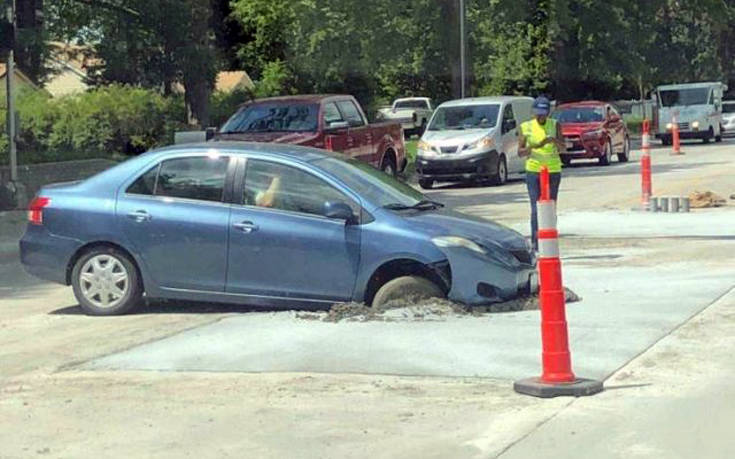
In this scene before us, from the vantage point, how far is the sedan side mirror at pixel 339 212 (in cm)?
1003

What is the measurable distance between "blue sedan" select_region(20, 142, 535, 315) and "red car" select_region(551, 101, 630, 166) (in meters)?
21.7

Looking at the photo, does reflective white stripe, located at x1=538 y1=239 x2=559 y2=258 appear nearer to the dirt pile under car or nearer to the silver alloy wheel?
the dirt pile under car

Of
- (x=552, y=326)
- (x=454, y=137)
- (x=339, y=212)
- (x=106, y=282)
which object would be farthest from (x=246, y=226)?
(x=454, y=137)

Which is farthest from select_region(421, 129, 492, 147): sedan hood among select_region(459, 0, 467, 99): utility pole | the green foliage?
select_region(459, 0, 467, 99): utility pole

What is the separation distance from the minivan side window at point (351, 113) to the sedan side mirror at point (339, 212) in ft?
40.2

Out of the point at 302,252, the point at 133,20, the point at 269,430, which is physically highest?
the point at 133,20

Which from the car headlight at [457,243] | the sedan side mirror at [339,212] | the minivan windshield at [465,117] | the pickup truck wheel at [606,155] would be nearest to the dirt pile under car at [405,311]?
the car headlight at [457,243]

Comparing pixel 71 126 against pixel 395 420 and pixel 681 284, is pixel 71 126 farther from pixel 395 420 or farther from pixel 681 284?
pixel 395 420

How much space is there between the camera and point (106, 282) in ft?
35.3

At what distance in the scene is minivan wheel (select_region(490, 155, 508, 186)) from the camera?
26.6 meters

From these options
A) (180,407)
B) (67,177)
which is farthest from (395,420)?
(67,177)

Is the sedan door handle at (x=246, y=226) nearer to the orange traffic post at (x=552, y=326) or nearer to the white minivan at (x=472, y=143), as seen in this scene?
the orange traffic post at (x=552, y=326)

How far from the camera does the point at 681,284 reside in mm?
11648

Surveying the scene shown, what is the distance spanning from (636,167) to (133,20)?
42.8 ft
